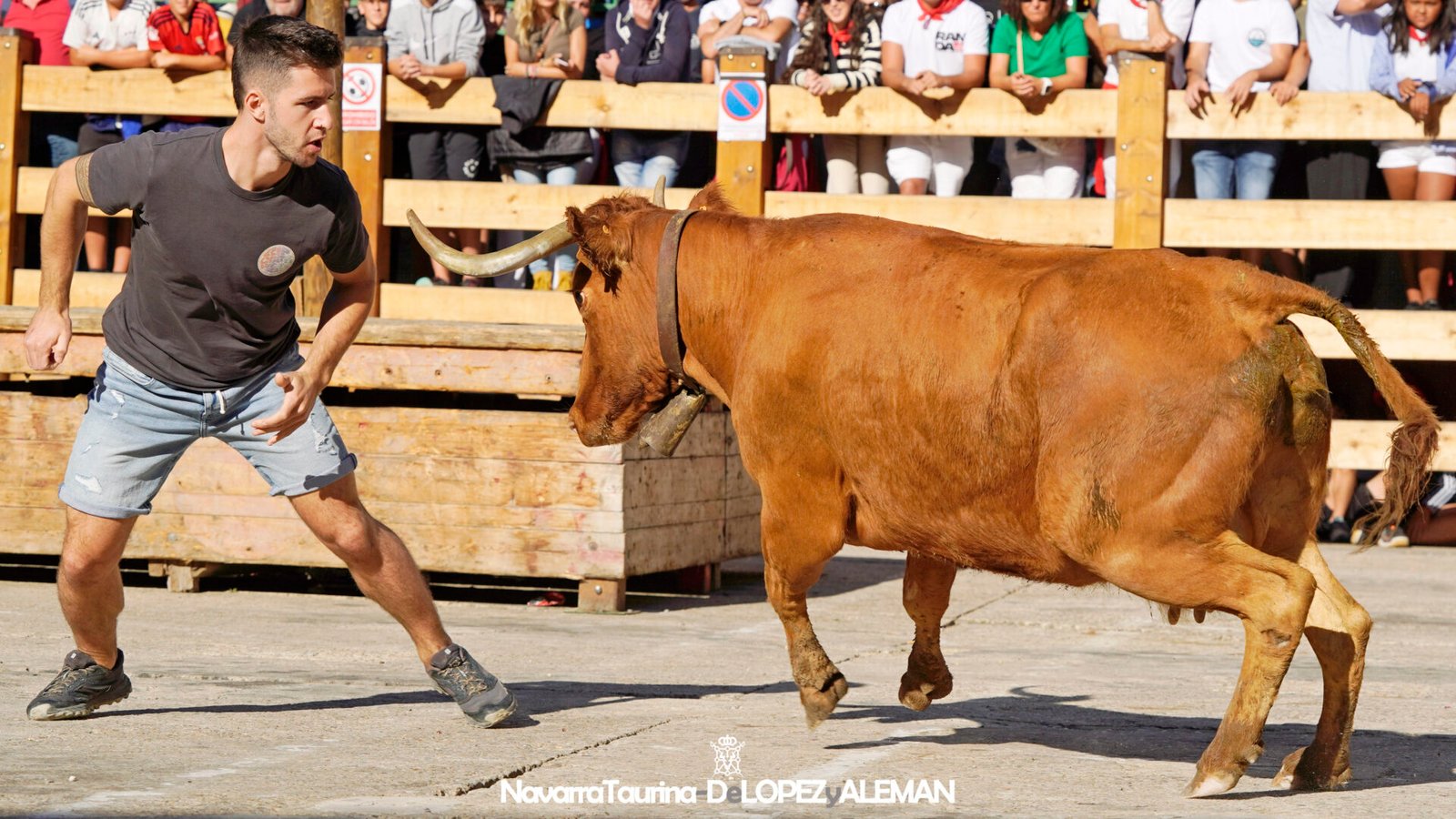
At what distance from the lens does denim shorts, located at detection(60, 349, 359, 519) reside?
211 inches

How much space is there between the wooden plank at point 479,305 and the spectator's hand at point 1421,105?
4.92 m

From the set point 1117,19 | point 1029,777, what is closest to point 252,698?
point 1029,777

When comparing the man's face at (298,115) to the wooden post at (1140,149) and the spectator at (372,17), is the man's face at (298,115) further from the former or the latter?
the spectator at (372,17)

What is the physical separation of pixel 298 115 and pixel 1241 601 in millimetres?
2884

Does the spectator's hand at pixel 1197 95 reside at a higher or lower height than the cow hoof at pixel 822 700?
higher

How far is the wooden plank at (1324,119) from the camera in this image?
10234mm

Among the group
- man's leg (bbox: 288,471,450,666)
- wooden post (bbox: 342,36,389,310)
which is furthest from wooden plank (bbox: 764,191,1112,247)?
man's leg (bbox: 288,471,450,666)

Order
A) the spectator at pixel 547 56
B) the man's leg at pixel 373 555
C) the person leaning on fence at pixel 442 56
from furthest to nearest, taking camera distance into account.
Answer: the person leaning on fence at pixel 442 56 → the spectator at pixel 547 56 → the man's leg at pixel 373 555

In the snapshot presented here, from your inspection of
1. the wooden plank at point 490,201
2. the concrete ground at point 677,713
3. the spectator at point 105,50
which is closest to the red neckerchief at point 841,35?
the wooden plank at point 490,201

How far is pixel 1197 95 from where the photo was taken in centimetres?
1034

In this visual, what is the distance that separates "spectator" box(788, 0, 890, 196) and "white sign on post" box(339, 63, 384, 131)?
2520 mm

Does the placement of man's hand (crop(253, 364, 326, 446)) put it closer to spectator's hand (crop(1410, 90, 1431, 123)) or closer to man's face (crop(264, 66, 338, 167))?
man's face (crop(264, 66, 338, 167))

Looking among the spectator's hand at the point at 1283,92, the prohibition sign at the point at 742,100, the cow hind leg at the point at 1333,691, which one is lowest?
the cow hind leg at the point at 1333,691

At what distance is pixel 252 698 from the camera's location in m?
5.91
